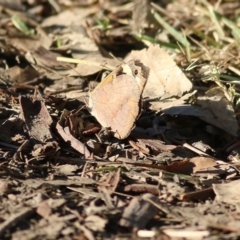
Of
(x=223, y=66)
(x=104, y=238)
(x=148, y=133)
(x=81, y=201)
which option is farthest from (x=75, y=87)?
(x=104, y=238)

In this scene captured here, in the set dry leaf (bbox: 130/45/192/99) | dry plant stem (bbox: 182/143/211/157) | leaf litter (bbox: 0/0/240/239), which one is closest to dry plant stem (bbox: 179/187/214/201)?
leaf litter (bbox: 0/0/240/239)

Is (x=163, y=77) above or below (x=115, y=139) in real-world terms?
above

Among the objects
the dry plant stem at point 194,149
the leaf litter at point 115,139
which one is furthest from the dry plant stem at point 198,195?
the dry plant stem at point 194,149

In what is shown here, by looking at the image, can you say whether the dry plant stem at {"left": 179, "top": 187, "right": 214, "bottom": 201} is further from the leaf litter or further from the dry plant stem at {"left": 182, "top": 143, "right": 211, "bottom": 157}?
the dry plant stem at {"left": 182, "top": 143, "right": 211, "bottom": 157}

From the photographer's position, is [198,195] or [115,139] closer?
[198,195]

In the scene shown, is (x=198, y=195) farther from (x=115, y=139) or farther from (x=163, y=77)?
(x=163, y=77)

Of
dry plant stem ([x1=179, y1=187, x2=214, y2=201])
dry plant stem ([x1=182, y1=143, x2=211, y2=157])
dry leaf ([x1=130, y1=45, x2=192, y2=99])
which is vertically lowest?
dry plant stem ([x1=182, y1=143, x2=211, y2=157])

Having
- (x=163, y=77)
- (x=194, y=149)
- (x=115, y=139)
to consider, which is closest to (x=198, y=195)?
(x=194, y=149)

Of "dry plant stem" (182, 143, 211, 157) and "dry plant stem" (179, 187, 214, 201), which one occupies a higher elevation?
"dry plant stem" (179, 187, 214, 201)

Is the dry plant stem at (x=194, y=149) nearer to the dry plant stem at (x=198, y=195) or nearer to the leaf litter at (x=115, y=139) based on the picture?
the leaf litter at (x=115, y=139)
